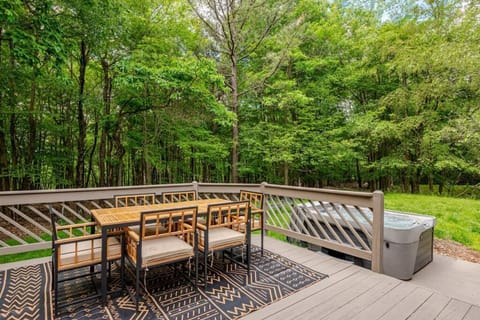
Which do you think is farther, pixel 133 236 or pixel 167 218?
pixel 167 218

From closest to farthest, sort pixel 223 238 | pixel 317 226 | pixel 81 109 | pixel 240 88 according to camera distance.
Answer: pixel 223 238 < pixel 317 226 < pixel 81 109 < pixel 240 88

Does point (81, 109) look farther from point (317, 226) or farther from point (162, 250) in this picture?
point (317, 226)

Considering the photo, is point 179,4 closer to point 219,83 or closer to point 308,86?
point 219,83

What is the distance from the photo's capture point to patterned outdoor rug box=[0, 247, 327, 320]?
2098 mm

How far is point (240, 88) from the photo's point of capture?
30.1ft

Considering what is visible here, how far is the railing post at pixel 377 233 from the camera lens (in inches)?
109

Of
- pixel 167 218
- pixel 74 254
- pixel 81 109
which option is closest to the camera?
pixel 74 254

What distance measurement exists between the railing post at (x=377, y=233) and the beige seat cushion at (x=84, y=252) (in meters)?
3.04

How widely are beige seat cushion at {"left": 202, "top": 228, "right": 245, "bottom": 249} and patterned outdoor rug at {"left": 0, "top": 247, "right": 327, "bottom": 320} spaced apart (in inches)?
17.9

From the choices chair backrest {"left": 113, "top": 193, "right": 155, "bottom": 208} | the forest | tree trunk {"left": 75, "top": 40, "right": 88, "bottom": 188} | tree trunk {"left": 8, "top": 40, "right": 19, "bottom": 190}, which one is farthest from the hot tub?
tree trunk {"left": 8, "top": 40, "right": 19, "bottom": 190}

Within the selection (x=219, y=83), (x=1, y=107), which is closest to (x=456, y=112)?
(x=219, y=83)

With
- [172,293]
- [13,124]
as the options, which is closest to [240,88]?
[13,124]

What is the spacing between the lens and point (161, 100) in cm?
661

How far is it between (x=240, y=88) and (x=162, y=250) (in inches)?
311
